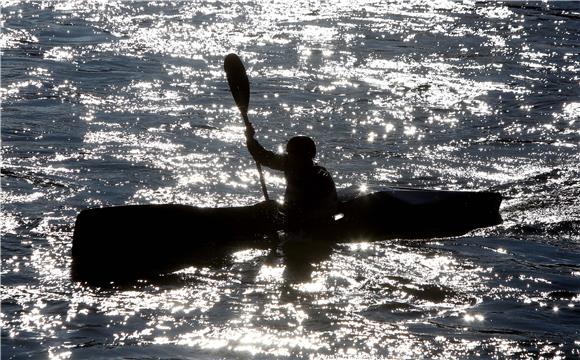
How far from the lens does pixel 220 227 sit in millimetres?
10500

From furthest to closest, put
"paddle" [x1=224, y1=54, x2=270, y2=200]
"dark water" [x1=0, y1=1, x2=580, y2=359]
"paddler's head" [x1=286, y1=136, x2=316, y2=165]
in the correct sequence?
"paddle" [x1=224, y1=54, x2=270, y2=200] < "paddler's head" [x1=286, y1=136, x2=316, y2=165] < "dark water" [x1=0, y1=1, x2=580, y2=359]

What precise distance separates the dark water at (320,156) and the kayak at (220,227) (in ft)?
0.84

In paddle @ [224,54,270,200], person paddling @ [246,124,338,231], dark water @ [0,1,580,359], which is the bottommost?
Answer: dark water @ [0,1,580,359]

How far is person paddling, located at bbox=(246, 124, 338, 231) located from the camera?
34.0 feet

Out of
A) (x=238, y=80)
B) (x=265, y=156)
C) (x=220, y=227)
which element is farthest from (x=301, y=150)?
(x=238, y=80)

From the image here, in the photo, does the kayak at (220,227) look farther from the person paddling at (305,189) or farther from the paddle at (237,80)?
the paddle at (237,80)

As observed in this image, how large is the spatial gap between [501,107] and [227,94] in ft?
14.9

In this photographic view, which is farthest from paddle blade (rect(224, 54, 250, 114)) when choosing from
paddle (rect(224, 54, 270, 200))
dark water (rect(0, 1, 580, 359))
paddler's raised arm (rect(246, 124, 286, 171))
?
dark water (rect(0, 1, 580, 359))

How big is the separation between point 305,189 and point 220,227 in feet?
2.98

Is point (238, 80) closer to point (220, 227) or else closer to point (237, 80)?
point (237, 80)

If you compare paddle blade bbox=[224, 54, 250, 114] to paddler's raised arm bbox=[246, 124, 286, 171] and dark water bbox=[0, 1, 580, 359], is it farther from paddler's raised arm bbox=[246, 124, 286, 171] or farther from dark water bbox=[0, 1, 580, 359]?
dark water bbox=[0, 1, 580, 359]

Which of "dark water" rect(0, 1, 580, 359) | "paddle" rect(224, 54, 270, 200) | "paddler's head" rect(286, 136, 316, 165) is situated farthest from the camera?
"paddle" rect(224, 54, 270, 200)

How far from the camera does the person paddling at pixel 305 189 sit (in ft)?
34.0

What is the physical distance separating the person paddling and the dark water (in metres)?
0.45
